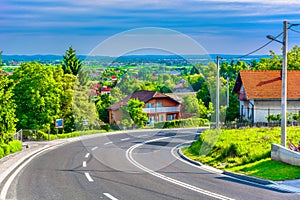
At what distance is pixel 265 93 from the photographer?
1977 inches

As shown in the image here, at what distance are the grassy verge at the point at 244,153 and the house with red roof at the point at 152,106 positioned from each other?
53.9 ft

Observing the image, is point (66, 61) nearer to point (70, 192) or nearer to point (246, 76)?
point (246, 76)

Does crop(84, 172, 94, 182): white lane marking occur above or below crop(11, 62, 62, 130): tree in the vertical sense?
below

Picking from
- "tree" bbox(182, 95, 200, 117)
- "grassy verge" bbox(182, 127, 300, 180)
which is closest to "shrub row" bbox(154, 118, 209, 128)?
"tree" bbox(182, 95, 200, 117)

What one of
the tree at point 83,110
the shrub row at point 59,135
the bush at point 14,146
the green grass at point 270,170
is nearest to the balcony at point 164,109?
the shrub row at point 59,135

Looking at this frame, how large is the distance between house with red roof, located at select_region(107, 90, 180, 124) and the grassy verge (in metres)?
16.4

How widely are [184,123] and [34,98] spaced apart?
20766 mm

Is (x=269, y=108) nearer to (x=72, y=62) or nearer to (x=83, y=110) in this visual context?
(x=83, y=110)

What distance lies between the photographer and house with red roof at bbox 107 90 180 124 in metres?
49.8

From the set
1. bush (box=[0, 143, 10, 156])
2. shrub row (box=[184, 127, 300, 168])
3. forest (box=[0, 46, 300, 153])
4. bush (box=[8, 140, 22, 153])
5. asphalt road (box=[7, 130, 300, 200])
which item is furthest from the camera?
forest (box=[0, 46, 300, 153])

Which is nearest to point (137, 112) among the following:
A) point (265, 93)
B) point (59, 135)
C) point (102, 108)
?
point (102, 108)

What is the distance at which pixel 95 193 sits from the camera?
50.1ft

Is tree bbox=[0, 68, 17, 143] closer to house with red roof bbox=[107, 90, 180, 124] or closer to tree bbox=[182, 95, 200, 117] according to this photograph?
house with red roof bbox=[107, 90, 180, 124]

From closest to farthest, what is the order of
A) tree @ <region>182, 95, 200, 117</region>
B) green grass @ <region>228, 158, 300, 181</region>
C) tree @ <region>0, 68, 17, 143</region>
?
1. green grass @ <region>228, 158, 300, 181</region>
2. tree @ <region>0, 68, 17, 143</region>
3. tree @ <region>182, 95, 200, 117</region>
